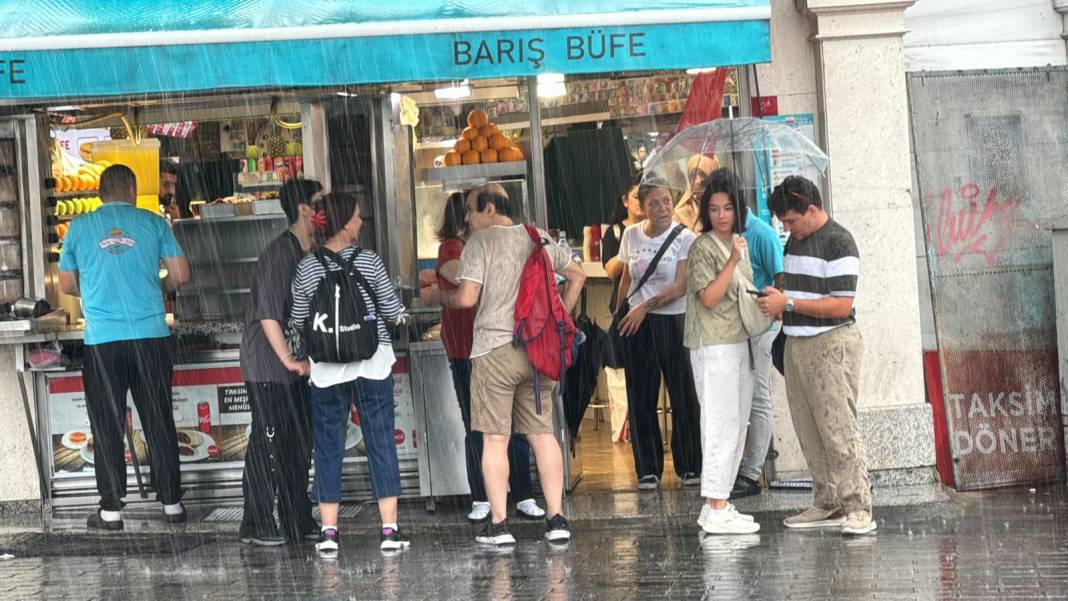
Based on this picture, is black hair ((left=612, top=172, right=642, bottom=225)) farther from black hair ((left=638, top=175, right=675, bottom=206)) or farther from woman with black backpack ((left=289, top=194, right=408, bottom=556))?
woman with black backpack ((left=289, top=194, right=408, bottom=556))

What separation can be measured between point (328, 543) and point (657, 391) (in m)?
2.46

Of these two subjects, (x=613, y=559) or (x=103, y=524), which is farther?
(x=103, y=524)

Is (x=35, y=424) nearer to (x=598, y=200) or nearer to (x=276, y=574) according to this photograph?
(x=276, y=574)

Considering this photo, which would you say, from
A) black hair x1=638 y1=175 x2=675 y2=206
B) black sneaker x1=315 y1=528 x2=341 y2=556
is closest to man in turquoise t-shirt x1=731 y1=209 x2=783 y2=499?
black hair x1=638 y1=175 x2=675 y2=206

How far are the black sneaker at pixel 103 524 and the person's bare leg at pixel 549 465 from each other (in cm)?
273

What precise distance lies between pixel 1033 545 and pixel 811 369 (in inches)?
55.1

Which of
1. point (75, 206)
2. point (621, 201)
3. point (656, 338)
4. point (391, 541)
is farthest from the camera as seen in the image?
point (621, 201)

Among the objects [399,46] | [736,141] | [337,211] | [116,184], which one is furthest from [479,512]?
[116,184]

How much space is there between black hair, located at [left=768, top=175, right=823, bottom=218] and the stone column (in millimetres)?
1191

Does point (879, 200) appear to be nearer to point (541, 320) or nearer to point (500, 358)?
point (541, 320)

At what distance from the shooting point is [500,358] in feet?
24.9

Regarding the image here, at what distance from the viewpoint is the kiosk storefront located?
7.82 metres

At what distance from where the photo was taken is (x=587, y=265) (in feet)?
36.9

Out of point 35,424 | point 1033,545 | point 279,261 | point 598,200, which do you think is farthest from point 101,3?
point 1033,545
